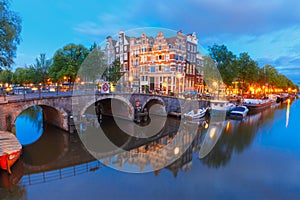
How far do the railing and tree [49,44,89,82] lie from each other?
23.7 meters

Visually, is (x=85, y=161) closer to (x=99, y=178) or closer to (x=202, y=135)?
(x=99, y=178)

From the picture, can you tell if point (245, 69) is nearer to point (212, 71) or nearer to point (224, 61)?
point (224, 61)

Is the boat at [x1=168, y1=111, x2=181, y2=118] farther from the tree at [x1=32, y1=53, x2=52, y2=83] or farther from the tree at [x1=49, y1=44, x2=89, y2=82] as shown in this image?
the tree at [x1=32, y1=53, x2=52, y2=83]

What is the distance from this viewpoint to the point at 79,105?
19391 millimetres

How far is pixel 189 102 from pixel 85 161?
61.5ft

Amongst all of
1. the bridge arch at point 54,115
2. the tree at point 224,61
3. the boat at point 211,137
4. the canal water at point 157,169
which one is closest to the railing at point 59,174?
the canal water at point 157,169

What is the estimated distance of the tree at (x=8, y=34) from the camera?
1489 centimetres

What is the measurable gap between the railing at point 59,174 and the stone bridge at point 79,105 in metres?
6.04

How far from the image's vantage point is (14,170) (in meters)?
11.1

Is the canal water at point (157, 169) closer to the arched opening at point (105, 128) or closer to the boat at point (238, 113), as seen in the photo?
the arched opening at point (105, 128)

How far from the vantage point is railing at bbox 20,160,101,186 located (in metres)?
10.3

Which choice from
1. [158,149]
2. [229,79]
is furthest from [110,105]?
[229,79]

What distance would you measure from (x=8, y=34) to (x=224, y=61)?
115 ft

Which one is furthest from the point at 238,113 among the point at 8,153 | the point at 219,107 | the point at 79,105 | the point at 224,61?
the point at 8,153
